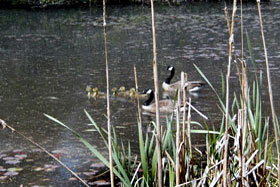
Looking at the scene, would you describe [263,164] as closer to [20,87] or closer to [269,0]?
[20,87]

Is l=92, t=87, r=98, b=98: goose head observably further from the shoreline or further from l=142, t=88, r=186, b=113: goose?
the shoreline

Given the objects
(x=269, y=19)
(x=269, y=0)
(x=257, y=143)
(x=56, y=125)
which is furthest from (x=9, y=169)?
(x=269, y=0)

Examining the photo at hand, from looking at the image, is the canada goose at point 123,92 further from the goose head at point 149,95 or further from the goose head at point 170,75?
the goose head at point 170,75

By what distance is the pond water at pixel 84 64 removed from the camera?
7953 mm

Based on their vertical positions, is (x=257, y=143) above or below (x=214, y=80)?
above

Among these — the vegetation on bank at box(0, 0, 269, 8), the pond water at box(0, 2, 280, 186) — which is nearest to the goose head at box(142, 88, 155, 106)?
the pond water at box(0, 2, 280, 186)

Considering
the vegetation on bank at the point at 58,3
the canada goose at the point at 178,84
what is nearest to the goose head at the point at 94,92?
the canada goose at the point at 178,84

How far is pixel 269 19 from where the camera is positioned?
21641mm

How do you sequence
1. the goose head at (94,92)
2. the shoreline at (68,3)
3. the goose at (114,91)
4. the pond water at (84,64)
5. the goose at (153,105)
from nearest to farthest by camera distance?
the pond water at (84,64) → the goose at (153,105) → the goose head at (94,92) → the goose at (114,91) → the shoreline at (68,3)

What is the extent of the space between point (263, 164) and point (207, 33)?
15.1 metres

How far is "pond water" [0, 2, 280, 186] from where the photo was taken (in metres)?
7.95

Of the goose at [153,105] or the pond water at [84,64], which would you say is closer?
the pond water at [84,64]

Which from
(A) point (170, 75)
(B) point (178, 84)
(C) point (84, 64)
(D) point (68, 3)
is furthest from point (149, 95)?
(D) point (68, 3)

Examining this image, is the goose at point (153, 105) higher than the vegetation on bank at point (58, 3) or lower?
lower
